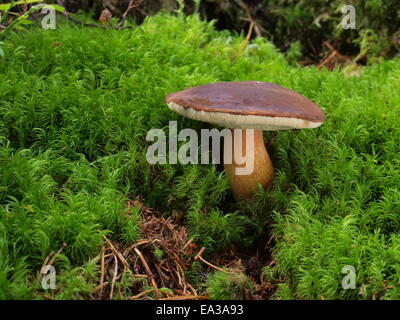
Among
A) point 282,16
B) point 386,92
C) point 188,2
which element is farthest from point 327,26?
point 386,92

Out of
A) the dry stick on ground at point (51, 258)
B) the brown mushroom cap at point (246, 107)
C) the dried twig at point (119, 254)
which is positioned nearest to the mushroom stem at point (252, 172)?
the brown mushroom cap at point (246, 107)

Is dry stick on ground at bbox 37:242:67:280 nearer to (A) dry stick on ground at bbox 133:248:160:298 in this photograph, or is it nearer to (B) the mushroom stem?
(A) dry stick on ground at bbox 133:248:160:298

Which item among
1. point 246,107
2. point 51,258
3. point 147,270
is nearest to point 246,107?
point 246,107

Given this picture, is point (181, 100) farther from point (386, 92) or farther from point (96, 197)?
point (386, 92)

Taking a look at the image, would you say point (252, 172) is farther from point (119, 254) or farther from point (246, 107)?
point (119, 254)

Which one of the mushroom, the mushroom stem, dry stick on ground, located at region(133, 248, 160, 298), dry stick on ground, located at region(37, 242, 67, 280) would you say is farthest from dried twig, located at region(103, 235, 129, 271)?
the mushroom stem

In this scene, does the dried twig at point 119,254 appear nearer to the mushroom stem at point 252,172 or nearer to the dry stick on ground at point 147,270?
the dry stick on ground at point 147,270
